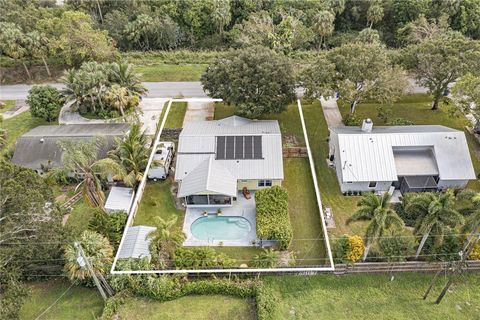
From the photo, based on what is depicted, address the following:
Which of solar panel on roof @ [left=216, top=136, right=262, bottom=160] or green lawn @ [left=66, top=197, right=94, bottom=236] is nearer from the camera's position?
green lawn @ [left=66, top=197, right=94, bottom=236]

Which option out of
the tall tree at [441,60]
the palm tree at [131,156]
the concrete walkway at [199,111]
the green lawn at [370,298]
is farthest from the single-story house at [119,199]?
the tall tree at [441,60]

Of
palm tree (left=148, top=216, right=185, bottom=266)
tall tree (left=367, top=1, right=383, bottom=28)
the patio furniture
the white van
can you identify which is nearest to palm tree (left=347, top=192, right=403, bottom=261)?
the patio furniture

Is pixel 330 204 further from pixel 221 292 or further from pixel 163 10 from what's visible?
pixel 163 10

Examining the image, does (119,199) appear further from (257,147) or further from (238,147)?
(257,147)

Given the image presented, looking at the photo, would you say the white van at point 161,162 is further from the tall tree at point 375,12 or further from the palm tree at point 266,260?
the tall tree at point 375,12

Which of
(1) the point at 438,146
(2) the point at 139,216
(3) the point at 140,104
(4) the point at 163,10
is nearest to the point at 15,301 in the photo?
(2) the point at 139,216

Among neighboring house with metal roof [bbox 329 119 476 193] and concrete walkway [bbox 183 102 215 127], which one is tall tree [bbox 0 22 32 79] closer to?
concrete walkway [bbox 183 102 215 127]

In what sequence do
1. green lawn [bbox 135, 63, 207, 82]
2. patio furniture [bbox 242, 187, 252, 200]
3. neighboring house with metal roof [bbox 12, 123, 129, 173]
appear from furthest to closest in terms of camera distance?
green lawn [bbox 135, 63, 207, 82] → neighboring house with metal roof [bbox 12, 123, 129, 173] → patio furniture [bbox 242, 187, 252, 200]

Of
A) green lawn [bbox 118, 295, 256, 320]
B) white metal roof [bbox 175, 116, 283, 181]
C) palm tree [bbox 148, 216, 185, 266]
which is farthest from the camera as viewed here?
white metal roof [bbox 175, 116, 283, 181]
